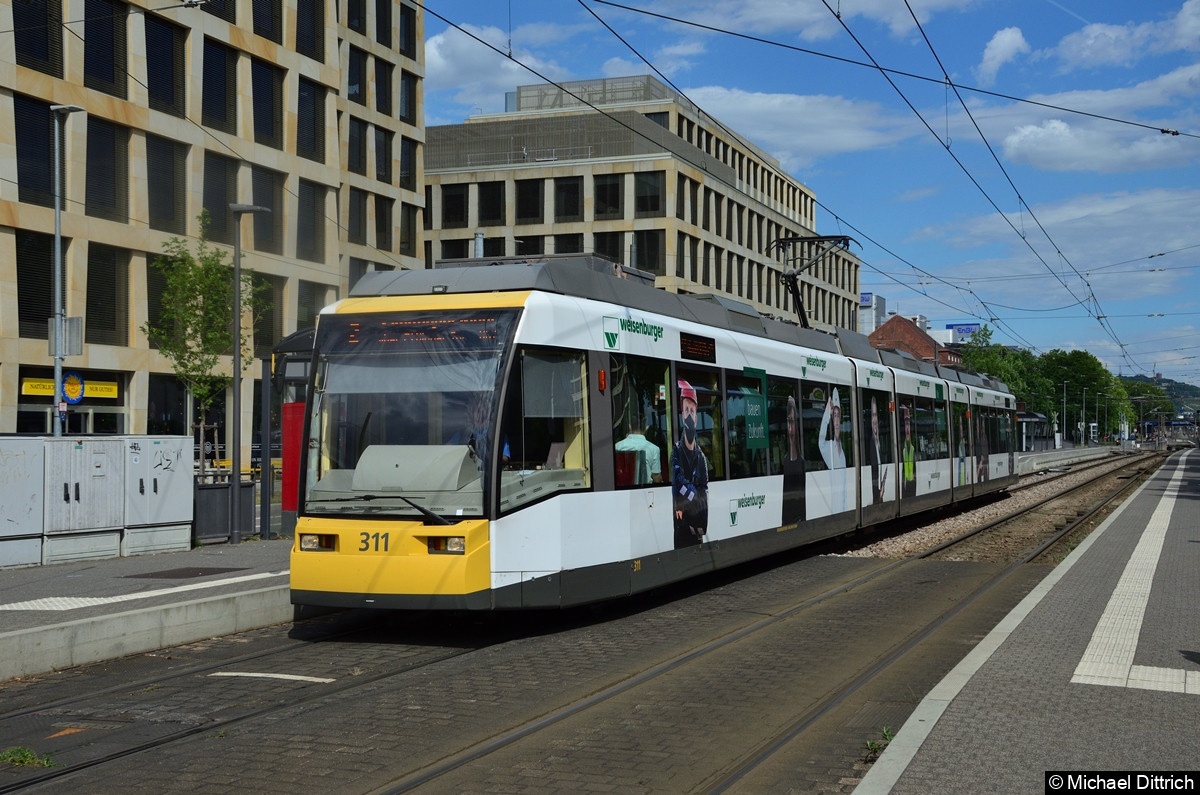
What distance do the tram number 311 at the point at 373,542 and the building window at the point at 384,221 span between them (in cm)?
4134

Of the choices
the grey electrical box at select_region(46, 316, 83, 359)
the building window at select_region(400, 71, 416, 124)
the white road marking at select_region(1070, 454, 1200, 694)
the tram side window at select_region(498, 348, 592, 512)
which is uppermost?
the building window at select_region(400, 71, 416, 124)

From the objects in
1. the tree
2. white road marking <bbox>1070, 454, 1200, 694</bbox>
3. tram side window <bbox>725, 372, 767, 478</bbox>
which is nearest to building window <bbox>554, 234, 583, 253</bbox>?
the tree

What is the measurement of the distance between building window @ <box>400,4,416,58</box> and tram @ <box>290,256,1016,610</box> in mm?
41605

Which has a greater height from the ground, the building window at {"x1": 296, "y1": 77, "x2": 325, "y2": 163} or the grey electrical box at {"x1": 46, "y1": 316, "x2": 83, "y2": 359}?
the building window at {"x1": 296, "y1": 77, "x2": 325, "y2": 163}

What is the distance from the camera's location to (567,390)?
10664 mm

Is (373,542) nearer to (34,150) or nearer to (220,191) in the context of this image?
(34,150)

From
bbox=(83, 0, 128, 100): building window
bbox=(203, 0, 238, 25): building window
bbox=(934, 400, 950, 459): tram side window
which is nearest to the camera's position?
bbox=(934, 400, 950, 459): tram side window

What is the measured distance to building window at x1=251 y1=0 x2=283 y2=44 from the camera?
4153cm

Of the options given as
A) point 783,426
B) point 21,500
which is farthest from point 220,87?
point 783,426

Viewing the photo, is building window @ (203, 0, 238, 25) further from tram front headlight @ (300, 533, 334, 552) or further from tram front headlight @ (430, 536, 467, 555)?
tram front headlight @ (430, 536, 467, 555)

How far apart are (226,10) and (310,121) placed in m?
5.68

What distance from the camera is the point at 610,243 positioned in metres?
64.5

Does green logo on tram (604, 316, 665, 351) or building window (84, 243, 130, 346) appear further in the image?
building window (84, 243, 130, 346)

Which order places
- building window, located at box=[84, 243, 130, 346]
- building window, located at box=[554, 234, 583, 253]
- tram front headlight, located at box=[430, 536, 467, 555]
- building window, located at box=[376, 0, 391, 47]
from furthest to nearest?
building window, located at box=[554, 234, 583, 253] → building window, located at box=[376, 0, 391, 47] → building window, located at box=[84, 243, 130, 346] → tram front headlight, located at box=[430, 536, 467, 555]
